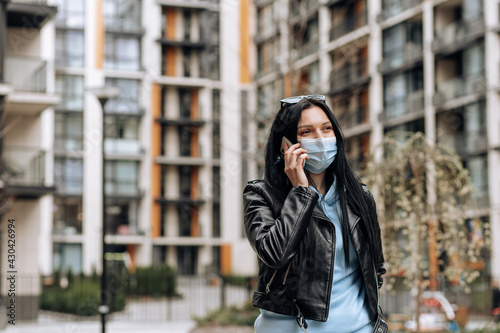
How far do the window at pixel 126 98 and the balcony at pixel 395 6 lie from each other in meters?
18.9

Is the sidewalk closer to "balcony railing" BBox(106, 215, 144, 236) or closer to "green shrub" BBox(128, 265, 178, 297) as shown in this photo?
"green shrub" BBox(128, 265, 178, 297)

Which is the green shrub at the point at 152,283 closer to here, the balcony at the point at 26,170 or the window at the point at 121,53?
the balcony at the point at 26,170

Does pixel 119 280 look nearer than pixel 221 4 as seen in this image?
Yes

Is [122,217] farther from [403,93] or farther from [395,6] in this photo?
A: [395,6]

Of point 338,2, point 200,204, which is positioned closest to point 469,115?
point 338,2

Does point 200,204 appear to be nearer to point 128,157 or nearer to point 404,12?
point 128,157

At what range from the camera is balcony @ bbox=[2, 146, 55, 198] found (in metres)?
20.6

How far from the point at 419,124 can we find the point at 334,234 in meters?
34.7

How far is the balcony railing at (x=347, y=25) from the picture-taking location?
136ft

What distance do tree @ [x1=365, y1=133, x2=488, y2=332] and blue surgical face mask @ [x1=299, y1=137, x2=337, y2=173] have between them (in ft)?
26.6

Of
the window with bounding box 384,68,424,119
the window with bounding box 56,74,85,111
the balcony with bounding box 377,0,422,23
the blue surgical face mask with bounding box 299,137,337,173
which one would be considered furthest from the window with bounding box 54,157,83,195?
the blue surgical face mask with bounding box 299,137,337,173

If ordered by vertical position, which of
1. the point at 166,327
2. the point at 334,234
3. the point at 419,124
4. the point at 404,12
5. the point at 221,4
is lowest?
the point at 166,327

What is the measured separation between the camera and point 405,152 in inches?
440

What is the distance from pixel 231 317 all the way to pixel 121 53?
35.7m
